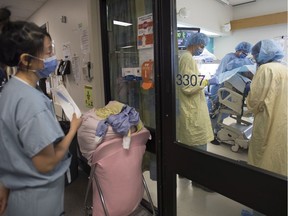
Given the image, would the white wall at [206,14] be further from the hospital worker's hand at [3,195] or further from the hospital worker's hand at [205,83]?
the hospital worker's hand at [3,195]

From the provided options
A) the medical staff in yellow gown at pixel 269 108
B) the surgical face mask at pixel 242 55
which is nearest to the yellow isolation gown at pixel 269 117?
the medical staff in yellow gown at pixel 269 108

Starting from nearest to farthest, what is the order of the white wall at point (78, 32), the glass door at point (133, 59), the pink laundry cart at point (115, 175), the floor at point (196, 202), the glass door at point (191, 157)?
the glass door at point (191, 157)
the pink laundry cart at point (115, 175)
the floor at point (196, 202)
the glass door at point (133, 59)
the white wall at point (78, 32)

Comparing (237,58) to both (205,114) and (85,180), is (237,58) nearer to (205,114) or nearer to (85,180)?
(205,114)

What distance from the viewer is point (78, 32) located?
250 centimetres

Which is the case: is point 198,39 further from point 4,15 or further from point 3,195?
point 3,195

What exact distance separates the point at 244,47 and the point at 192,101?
56cm

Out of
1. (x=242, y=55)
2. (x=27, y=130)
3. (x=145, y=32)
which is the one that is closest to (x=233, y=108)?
(x=242, y=55)

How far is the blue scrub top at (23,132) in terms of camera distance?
34.8 inches

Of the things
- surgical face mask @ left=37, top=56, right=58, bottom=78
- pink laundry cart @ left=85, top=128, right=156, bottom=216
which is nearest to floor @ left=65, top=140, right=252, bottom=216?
pink laundry cart @ left=85, top=128, right=156, bottom=216

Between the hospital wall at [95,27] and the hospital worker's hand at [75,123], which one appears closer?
the hospital worker's hand at [75,123]

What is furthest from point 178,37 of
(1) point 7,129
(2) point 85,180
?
(2) point 85,180

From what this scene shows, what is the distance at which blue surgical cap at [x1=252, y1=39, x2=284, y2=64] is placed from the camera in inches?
57.0

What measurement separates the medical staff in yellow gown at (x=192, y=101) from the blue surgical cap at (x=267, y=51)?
388mm

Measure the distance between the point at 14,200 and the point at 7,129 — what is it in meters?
0.34
